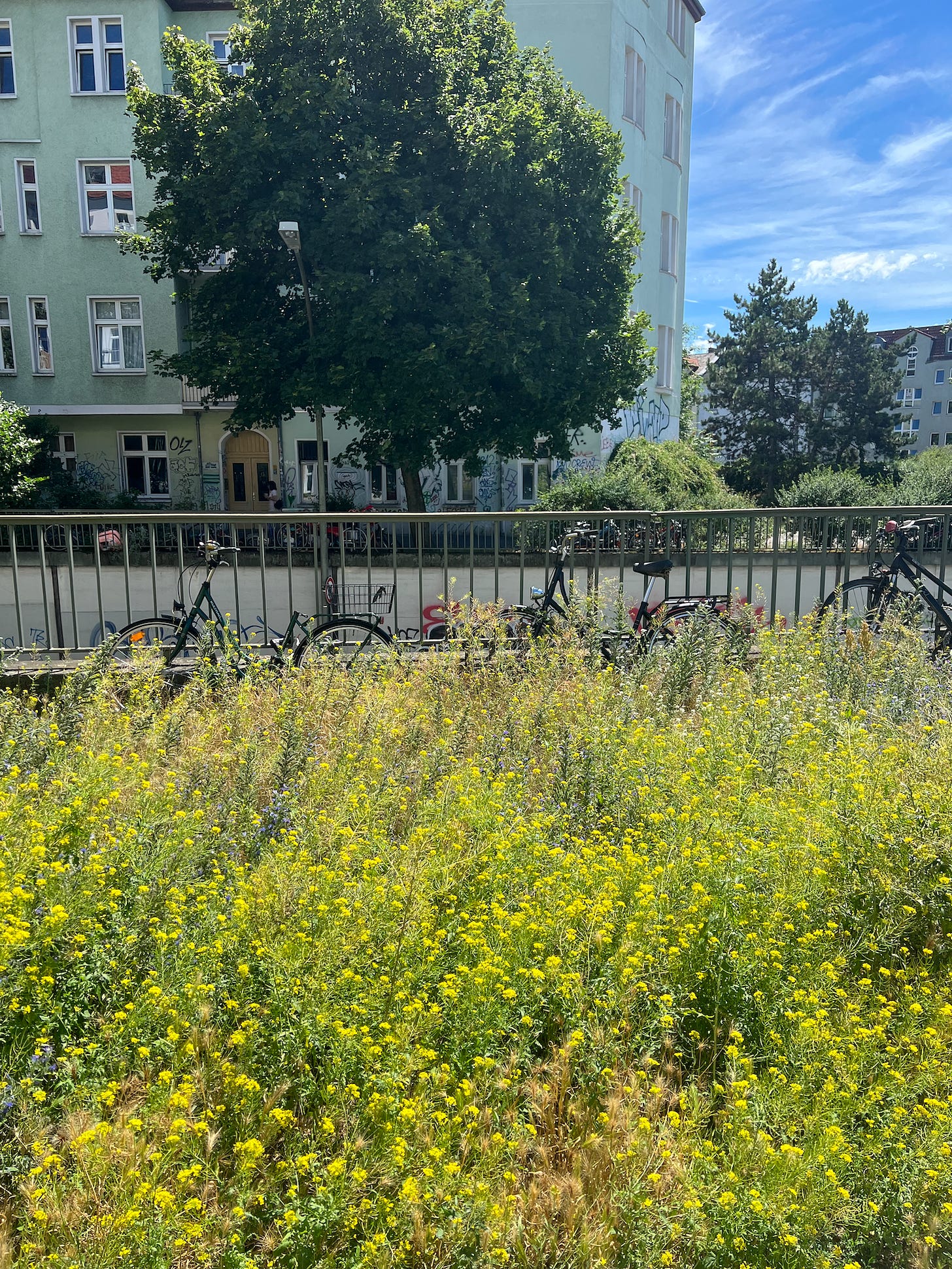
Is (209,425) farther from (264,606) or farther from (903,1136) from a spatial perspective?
(903,1136)

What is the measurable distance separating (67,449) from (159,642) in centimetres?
2905

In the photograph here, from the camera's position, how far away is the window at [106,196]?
30938mm

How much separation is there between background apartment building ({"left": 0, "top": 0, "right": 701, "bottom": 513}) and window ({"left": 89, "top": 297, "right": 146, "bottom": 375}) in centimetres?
5

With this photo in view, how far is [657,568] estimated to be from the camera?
344 inches

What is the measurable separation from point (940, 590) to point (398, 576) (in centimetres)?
519

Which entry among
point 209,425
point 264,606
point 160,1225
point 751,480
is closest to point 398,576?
point 264,606

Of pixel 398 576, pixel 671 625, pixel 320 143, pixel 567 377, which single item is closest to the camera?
pixel 671 625

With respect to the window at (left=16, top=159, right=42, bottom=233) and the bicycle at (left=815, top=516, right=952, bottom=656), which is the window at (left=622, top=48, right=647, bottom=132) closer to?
the window at (left=16, top=159, right=42, bottom=233)

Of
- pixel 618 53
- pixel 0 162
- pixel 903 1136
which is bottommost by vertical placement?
pixel 903 1136

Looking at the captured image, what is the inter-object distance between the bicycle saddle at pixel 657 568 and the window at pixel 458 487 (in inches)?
966

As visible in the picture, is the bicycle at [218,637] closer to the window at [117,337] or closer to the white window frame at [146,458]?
the window at [117,337]

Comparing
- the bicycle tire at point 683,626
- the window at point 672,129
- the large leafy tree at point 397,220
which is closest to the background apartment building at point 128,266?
the window at point 672,129

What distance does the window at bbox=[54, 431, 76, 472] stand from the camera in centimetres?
3347

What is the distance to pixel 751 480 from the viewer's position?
56.0 metres
